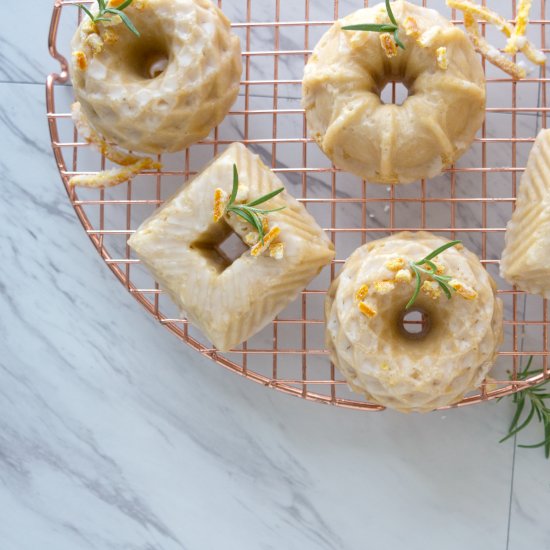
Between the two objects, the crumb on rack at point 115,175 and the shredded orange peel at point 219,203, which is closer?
the shredded orange peel at point 219,203

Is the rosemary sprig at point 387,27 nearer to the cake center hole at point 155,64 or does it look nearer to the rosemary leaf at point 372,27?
the rosemary leaf at point 372,27

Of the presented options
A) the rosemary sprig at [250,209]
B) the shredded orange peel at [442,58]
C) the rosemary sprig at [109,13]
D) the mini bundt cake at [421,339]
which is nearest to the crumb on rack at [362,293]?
the mini bundt cake at [421,339]

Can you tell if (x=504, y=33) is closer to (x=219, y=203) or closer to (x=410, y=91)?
(x=410, y=91)

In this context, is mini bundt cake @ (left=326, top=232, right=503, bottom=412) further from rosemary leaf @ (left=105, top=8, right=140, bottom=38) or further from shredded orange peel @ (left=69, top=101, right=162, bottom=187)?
rosemary leaf @ (left=105, top=8, right=140, bottom=38)

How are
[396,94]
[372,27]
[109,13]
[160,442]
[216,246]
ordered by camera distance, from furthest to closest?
[160,442]
[396,94]
[216,246]
[109,13]
[372,27]

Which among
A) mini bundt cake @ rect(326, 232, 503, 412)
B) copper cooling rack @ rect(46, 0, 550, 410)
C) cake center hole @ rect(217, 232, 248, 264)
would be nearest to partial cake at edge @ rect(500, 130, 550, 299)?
mini bundt cake @ rect(326, 232, 503, 412)

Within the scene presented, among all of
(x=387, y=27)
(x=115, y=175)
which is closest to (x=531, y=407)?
(x=387, y=27)

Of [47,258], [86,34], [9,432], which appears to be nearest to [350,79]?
[86,34]
